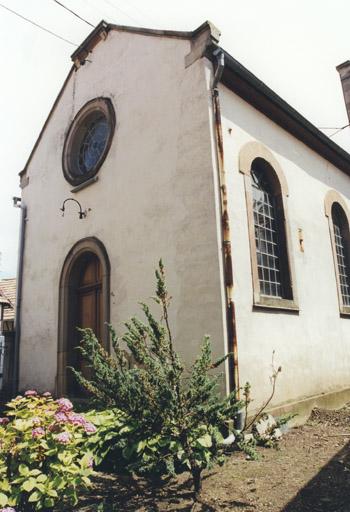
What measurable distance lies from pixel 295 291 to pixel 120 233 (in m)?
3.20

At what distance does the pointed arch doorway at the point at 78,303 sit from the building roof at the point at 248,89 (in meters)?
3.67

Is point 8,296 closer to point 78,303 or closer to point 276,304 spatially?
point 78,303

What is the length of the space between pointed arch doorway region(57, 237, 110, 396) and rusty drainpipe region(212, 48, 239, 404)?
8.33ft

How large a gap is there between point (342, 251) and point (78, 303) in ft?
20.5

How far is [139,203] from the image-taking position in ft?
21.2

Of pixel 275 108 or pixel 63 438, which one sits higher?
pixel 275 108

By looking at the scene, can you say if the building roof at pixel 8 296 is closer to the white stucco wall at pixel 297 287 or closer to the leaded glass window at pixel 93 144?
the leaded glass window at pixel 93 144

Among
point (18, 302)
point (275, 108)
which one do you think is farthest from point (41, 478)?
point (18, 302)

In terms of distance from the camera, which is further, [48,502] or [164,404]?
[164,404]

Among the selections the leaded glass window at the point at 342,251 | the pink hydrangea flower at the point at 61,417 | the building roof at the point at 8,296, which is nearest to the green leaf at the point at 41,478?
the pink hydrangea flower at the point at 61,417

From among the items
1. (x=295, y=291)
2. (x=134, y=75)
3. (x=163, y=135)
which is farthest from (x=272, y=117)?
(x=295, y=291)

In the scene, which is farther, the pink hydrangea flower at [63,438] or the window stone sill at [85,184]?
the window stone sill at [85,184]

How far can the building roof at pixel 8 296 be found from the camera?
36.0ft

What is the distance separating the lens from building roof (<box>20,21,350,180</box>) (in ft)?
19.0
